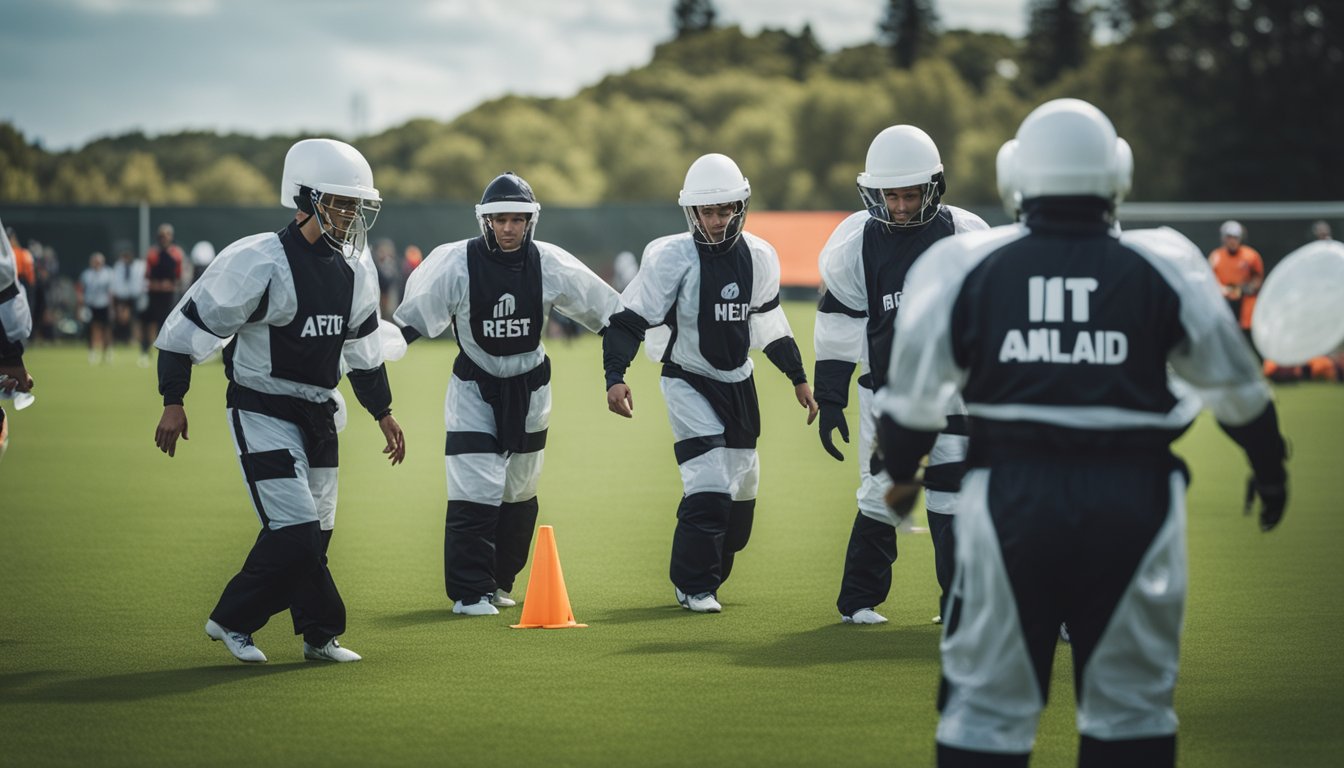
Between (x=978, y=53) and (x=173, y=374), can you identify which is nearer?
(x=173, y=374)

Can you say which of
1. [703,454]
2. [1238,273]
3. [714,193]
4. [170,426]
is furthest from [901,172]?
[1238,273]

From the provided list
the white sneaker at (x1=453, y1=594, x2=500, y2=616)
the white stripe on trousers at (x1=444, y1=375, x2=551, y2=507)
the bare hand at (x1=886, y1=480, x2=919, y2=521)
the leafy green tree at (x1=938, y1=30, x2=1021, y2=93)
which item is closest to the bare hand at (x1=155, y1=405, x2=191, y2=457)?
the white stripe on trousers at (x1=444, y1=375, x2=551, y2=507)

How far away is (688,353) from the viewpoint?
8.62 m

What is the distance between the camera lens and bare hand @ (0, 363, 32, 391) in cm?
774

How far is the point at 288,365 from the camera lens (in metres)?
7.01

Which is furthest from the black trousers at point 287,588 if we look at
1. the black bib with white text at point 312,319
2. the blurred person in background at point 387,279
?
the blurred person in background at point 387,279

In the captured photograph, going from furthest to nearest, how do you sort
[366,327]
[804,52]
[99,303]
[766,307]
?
1. [804,52]
2. [99,303]
3. [766,307]
4. [366,327]

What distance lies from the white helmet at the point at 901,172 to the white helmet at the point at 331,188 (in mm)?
2289

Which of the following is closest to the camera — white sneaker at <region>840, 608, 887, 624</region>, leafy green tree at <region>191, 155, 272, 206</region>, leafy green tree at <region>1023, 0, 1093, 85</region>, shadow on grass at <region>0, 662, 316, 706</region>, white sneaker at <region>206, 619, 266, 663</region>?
shadow on grass at <region>0, 662, 316, 706</region>

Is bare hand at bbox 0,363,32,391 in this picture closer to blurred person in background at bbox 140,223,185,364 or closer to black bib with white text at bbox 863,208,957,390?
black bib with white text at bbox 863,208,957,390

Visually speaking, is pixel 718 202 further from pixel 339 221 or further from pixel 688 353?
pixel 339 221

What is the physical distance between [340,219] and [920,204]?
267cm

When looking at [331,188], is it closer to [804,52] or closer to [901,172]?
[901,172]

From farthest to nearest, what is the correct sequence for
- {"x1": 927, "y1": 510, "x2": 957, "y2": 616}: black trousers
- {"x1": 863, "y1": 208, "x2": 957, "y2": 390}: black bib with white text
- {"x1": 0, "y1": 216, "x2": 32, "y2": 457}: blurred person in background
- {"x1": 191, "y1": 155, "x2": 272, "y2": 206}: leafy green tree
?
{"x1": 191, "y1": 155, "x2": 272, "y2": 206}: leafy green tree → {"x1": 863, "y1": 208, "x2": 957, "y2": 390}: black bib with white text → {"x1": 0, "y1": 216, "x2": 32, "y2": 457}: blurred person in background → {"x1": 927, "y1": 510, "x2": 957, "y2": 616}: black trousers
